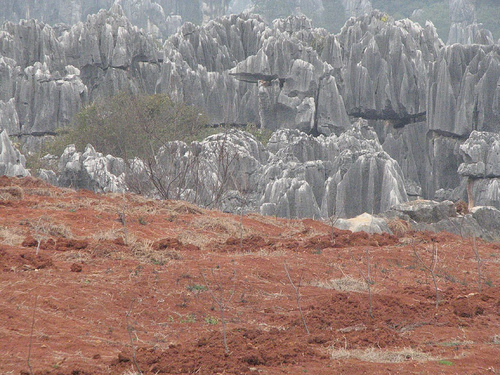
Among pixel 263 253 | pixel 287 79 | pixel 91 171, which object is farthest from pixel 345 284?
pixel 287 79

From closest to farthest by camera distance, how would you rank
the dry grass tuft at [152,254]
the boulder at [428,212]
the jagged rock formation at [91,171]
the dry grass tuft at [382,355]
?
the dry grass tuft at [382,355] < the dry grass tuft at [152,254] < the boulder at [428,212] < the jagged rock formation at [91,171]

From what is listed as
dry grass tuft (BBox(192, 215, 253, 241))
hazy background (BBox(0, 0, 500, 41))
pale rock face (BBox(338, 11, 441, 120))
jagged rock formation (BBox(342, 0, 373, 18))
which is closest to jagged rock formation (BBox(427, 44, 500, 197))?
pale rock face (BBox(338, 11, 441, 120))

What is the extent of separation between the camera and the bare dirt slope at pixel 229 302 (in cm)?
637

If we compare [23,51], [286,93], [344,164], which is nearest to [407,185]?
[286,93]

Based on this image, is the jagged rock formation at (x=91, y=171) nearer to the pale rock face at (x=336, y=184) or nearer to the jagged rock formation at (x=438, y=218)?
the pale rock face at (x=336, y=184)

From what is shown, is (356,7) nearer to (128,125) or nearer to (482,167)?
(482,167)

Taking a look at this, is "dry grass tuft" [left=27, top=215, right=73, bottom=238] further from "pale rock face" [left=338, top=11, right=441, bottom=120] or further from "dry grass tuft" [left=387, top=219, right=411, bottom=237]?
"pale rock face" [left=338, top=11, right=441, bottom=120]

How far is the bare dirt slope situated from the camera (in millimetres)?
6367

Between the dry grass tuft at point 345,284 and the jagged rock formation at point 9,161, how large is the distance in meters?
24.5

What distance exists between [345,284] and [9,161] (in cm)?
2646

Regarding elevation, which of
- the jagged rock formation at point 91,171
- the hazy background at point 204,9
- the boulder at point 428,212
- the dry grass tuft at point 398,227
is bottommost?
the jagged rock formation at point 91,171

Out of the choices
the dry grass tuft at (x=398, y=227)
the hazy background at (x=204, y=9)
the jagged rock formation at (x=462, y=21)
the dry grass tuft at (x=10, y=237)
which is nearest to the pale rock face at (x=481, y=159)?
the dry grass tuft at (x=398, y=227)

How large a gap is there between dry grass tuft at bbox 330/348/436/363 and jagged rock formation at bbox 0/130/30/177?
27.6 m

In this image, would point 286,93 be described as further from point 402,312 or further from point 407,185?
point 402,312
